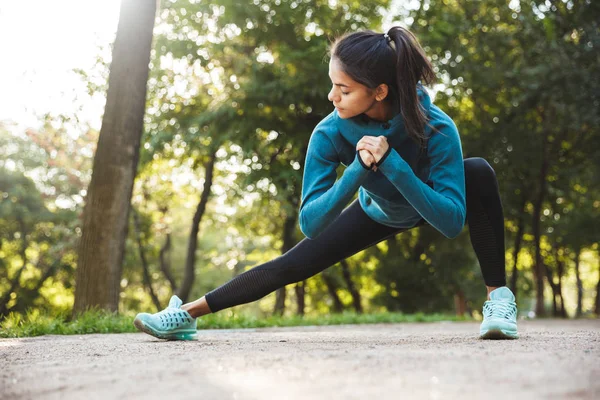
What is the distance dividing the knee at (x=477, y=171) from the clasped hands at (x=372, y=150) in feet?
2.46

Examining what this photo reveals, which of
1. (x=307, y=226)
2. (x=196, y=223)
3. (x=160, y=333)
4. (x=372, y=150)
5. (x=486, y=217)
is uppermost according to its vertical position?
(x=196, y=223)

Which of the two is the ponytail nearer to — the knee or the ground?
the knee

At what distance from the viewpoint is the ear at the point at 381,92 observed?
317 cm

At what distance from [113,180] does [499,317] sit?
5.05m

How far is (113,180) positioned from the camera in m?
7.16

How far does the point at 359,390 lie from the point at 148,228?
19.9 meters

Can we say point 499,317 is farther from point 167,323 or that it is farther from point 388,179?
point 167,323

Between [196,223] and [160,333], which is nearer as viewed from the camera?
[160,333]

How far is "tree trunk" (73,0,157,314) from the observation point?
705 centimetres

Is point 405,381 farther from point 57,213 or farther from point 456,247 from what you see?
point 57,213

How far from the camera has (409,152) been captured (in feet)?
11.2

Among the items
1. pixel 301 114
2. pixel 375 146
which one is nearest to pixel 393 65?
pixel 375 146

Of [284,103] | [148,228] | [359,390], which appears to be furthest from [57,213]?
[359,390]

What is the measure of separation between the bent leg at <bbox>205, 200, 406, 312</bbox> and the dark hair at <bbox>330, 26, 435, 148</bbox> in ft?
2.37
